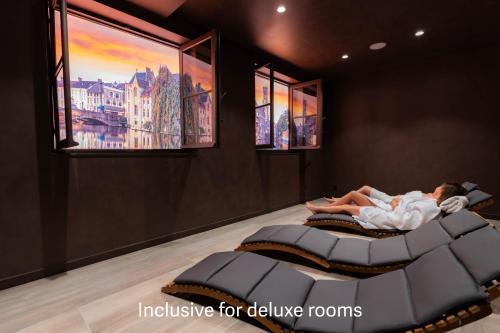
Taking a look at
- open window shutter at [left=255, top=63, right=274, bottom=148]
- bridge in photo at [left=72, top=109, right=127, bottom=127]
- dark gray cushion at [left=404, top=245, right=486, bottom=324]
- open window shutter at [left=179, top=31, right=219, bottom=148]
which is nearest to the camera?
dark gray cushion at [left=404, top=245, right=486, bottom=324]

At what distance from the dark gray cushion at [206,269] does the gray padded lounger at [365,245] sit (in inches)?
25.0

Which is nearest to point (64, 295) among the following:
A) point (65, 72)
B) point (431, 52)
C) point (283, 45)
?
point (65, 72)

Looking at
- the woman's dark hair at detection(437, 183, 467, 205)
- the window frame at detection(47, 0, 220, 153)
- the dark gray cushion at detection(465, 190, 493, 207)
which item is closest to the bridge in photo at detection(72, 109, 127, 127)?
the window frame at detection(47, 0, 220, 153)

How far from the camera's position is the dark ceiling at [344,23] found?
10.7ft

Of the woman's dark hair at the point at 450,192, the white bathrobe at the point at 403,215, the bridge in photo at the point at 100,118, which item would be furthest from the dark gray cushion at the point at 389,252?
the bridge in photo at the point at 100,118

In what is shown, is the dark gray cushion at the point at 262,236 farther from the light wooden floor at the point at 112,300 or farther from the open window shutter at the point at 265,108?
the open window shutter at the point at 265,108

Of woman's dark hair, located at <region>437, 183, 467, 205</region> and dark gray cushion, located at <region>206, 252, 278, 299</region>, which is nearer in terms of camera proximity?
dark gray cushion, located at <region>206, 252, 278, 299</region>

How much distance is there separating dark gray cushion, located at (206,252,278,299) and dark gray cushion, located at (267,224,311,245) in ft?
1.91

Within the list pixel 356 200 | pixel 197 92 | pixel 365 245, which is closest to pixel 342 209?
pixel 356 200

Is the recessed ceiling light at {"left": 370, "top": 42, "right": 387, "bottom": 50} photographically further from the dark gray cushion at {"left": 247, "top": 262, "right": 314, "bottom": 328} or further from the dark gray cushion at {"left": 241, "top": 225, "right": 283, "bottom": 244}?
the dark gray cushion at {"left": 247, "top": 262, "right": 314, "bottom": 328}

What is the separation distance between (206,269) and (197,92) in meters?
2.42

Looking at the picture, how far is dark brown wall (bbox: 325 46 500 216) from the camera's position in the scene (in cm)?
473

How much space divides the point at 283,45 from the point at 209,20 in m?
1.39

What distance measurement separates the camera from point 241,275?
6.45 ft
